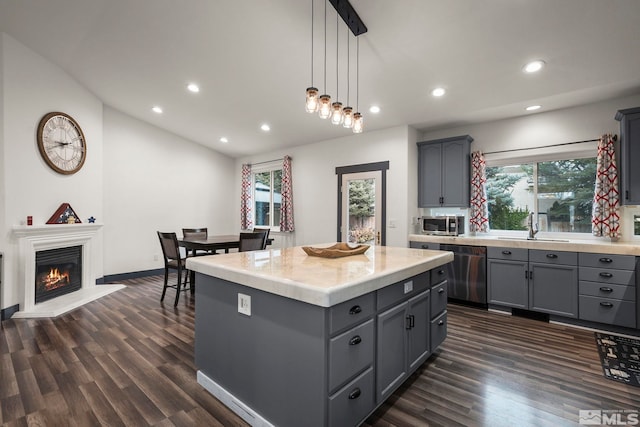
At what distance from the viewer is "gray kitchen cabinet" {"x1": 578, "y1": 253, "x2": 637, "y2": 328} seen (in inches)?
115

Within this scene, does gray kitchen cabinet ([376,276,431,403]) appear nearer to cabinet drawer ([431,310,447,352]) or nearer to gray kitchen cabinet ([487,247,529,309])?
cabinet drawer ([431,310,447,352])

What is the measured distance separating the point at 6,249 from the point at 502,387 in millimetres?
5164

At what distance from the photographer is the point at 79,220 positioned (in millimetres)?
4379

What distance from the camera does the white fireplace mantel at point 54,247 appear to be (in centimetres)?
354

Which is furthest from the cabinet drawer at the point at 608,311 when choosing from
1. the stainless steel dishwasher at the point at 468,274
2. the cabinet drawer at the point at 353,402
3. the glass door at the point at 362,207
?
the cabinet drawer at the point at 353,402

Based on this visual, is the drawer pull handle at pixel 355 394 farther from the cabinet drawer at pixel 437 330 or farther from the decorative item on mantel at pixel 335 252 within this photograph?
the cabinet drawer at pixel 437 330

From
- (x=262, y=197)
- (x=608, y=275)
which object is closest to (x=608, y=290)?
(x=608, y=275)

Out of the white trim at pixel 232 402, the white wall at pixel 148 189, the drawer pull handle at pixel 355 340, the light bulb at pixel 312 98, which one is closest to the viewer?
the drawer pull handle at pixel 355 340

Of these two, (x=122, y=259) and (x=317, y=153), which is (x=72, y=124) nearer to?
(x=122, y=259)

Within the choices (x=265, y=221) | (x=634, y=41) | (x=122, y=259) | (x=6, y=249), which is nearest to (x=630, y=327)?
(x=634, y=41)

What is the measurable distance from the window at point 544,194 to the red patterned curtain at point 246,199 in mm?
4929

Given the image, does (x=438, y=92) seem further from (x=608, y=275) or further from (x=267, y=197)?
(x=267, y=197)

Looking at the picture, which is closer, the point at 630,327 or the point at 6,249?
the point at 630,327

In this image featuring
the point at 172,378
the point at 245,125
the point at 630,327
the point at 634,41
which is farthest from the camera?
the point at 245,125
